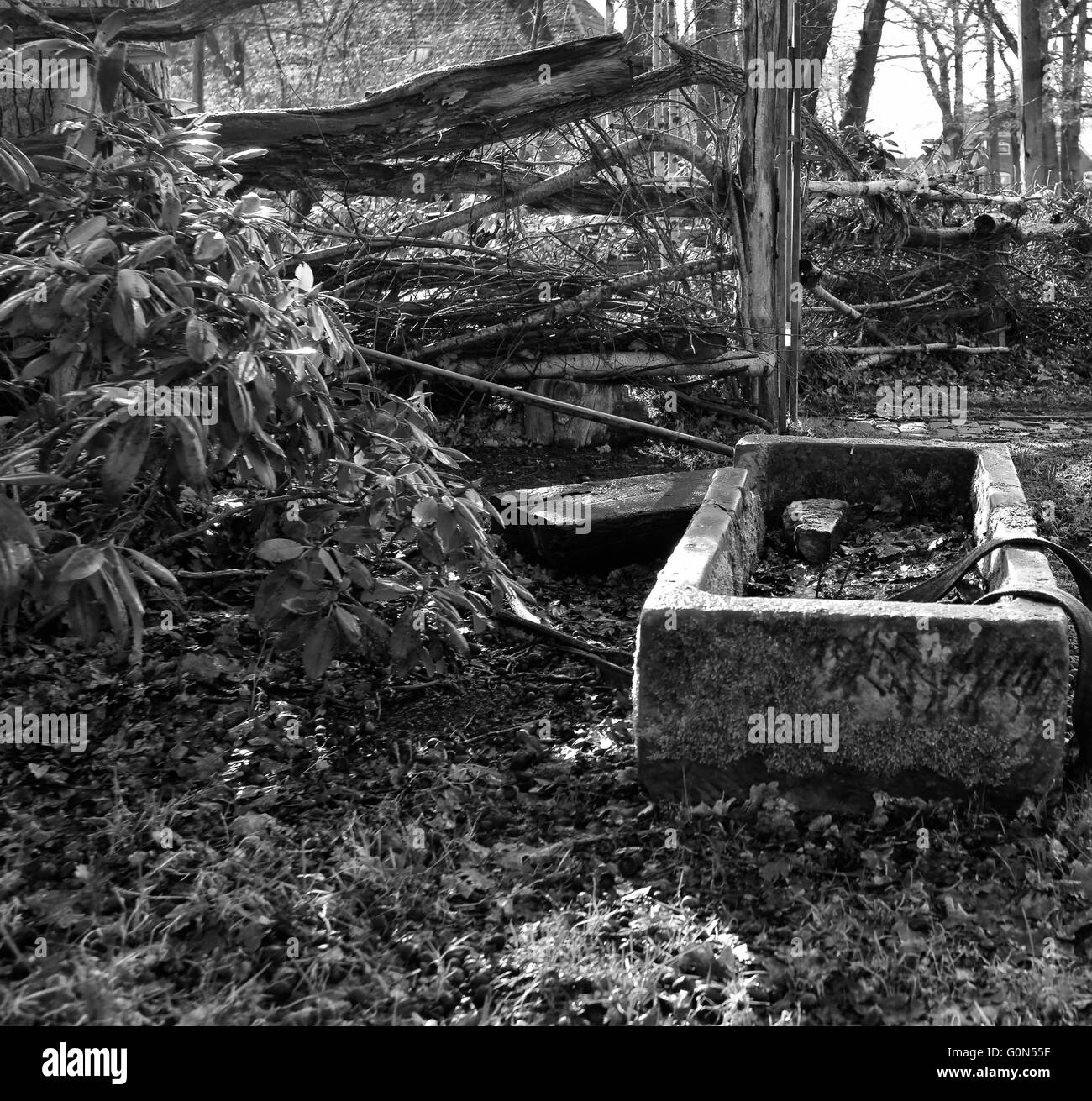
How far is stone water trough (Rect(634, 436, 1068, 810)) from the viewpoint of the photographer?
2.75 metres

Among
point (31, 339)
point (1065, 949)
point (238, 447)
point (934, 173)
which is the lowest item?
point (1065, 949)

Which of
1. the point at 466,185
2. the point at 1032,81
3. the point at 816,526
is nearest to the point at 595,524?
the point at 816,526

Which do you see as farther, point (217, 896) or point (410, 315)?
point (410, 315)

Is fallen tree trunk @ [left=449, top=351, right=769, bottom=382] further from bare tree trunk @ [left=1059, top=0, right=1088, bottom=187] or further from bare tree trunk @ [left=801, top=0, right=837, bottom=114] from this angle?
bare tree trunk @ [left=1059, top=0, right=1088, bottom=187]

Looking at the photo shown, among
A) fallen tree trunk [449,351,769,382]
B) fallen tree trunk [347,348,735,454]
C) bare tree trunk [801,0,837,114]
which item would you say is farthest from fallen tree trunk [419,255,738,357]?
bare tree trunk [801,0,837,114]

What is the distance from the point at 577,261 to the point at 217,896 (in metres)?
5.39

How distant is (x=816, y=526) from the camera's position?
14.6ft

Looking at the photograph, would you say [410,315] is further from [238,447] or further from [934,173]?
[934,173]

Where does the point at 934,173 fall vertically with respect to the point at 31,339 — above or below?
above

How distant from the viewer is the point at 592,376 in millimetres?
6770

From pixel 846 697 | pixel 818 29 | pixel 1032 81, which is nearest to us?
pixel 846 697

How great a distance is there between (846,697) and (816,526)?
5.67ft

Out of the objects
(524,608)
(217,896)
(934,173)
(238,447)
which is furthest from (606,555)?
(934,173)

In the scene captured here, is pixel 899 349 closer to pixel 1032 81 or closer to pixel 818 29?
pixel 818 29
